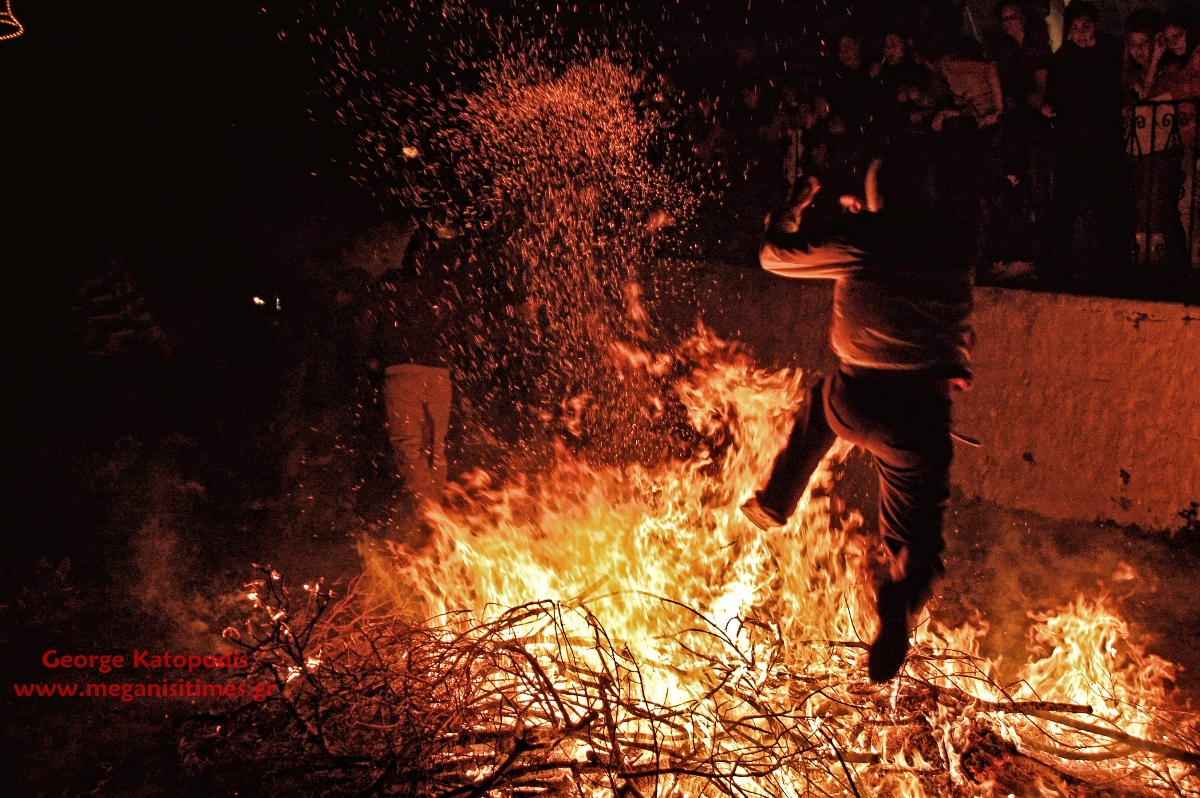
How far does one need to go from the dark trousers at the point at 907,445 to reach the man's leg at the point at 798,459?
0.67 ft

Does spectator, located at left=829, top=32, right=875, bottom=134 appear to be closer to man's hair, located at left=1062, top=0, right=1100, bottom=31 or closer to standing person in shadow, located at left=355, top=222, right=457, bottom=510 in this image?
man's hair, located at left=1062, top=0, right=1100, bottom=31

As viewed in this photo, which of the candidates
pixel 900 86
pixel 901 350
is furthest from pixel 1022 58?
pixel 901 350

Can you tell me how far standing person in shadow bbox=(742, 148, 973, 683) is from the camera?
384 centimetres

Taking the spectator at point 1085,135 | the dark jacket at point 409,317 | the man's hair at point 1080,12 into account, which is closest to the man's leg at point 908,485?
the spectator at point 1085,135

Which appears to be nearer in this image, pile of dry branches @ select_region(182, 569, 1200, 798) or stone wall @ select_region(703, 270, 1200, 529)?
pile of dry branches @ select_region(182, 569, 1200, 798)

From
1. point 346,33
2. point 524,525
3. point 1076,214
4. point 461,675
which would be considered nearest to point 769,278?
point 1076,214

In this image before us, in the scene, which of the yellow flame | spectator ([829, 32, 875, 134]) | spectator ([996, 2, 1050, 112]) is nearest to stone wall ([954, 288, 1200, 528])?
the yellow flame

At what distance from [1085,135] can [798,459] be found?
307 cm

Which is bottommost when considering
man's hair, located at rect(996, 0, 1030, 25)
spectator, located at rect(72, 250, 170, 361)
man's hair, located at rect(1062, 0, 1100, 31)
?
spectator, located at rect(72, 250, 170, 361)

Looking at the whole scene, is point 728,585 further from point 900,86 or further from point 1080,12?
point 1080,12

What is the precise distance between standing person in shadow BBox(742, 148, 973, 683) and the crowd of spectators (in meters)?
1.31

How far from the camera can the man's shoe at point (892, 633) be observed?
3.92 meters

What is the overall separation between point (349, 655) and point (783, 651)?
96.9 inches

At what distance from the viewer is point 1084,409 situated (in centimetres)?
479
